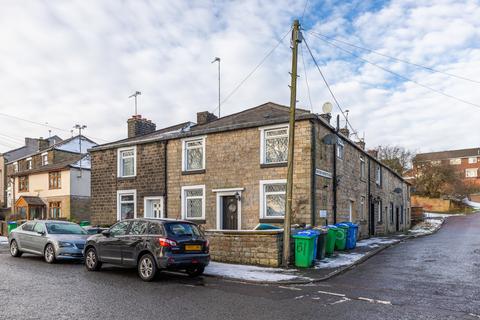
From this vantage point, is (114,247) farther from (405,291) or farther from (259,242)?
(405,291)

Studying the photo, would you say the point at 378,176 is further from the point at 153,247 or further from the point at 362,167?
the point at 153,247

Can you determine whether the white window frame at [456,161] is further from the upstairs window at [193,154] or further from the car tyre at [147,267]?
the car tyre at [147,267]

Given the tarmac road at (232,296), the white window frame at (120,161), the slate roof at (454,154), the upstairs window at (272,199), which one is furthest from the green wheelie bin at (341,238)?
the slate roof at (454,154)

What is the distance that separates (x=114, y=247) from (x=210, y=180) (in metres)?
7.94

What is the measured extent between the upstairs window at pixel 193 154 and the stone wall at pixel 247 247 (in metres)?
6.06

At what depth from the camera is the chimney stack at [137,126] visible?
24.9 meters

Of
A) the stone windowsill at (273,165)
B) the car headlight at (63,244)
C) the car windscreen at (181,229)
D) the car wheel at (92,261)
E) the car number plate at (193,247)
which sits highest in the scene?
the stone windowsill at (273,165)

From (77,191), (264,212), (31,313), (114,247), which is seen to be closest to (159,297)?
(31,313)

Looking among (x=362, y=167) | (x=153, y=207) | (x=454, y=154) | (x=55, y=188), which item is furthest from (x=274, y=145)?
(x=454, y=154)

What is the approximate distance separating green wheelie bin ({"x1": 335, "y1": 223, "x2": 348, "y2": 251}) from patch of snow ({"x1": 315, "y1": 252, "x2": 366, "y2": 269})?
939mm

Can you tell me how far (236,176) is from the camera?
1800 cm

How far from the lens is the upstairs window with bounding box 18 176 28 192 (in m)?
41.1

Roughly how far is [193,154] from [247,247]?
784 centimetres

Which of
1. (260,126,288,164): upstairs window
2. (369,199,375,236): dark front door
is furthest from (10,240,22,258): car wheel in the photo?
(369,199,375,236): dark front door
